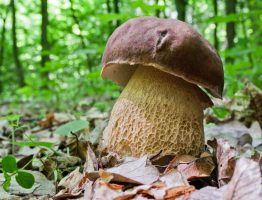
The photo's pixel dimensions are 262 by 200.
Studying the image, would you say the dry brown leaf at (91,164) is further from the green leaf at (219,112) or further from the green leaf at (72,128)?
the green leaf at (219,112)

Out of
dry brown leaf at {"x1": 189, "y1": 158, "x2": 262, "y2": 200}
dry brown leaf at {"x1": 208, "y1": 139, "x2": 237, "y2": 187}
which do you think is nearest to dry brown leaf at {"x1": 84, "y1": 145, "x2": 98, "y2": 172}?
dry brown leaf at {"x1": 208, "y1": 139, "x2": 237, "y2": 187}

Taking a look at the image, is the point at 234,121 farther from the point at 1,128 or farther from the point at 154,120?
the point at 1,128

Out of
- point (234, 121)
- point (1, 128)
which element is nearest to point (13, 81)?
point (1, 128)

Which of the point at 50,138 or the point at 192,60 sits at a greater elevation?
the point at 192,60

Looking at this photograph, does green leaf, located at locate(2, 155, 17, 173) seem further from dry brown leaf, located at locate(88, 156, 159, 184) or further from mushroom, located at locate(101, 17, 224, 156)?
mushroom, located at locate(101, 17, 224, 156)

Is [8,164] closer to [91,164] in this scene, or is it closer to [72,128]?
[91,164]

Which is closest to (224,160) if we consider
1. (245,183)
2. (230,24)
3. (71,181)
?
(245,183)
